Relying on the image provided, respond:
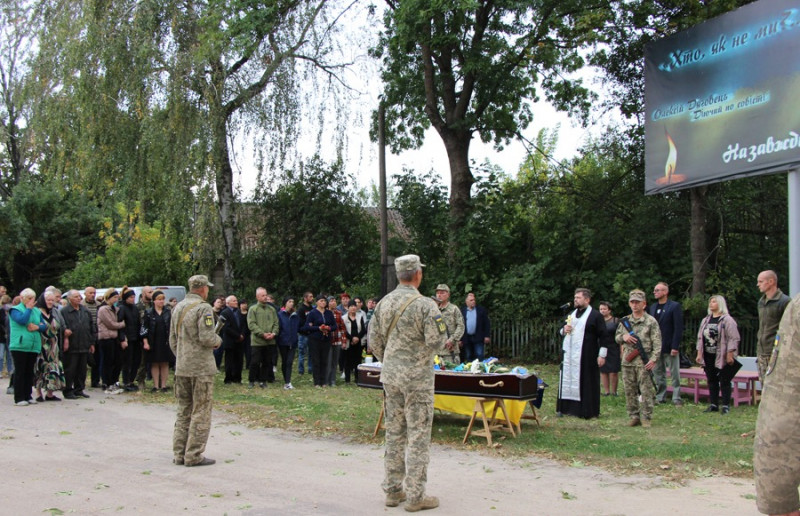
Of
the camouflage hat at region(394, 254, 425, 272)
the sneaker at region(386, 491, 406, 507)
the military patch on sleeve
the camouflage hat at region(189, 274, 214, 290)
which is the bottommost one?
the sneaker at region(386, 491, 406, 507)

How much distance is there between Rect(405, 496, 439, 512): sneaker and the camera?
589 centimetres

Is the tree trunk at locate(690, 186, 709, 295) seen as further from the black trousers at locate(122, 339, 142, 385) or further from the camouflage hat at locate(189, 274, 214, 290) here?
the camouflage hat at locate(189, 274, 214, 290)

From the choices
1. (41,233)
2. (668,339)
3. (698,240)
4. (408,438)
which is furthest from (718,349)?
(41,233)

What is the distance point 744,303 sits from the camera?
19297 millimetres

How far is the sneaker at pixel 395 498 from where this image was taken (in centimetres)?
604

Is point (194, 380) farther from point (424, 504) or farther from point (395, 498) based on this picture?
point (424, 504)

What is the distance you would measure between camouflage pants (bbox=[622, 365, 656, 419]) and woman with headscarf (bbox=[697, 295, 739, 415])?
1.51 metres

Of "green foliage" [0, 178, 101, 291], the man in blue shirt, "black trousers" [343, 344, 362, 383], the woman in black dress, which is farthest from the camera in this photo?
"green foliage" [0, 178, 101, 291]

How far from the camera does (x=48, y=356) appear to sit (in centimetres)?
1181

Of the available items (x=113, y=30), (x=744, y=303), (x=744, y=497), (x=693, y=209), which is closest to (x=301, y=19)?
(x=113, y=30)

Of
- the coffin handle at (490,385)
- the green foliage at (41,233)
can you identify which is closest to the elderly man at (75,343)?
the coffin handle at (490,385)

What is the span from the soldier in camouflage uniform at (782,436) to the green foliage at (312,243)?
77.5 feet

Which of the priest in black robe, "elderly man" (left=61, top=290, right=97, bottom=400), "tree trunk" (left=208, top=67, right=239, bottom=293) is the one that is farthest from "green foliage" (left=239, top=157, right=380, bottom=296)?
the priest in black robe

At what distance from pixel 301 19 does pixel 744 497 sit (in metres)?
17.4
